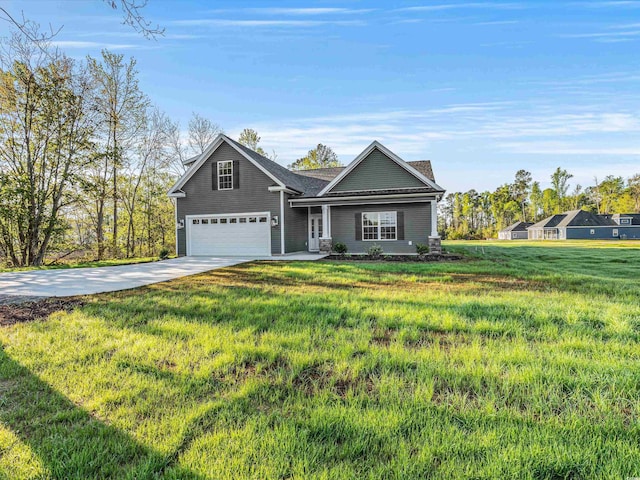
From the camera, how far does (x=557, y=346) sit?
3.38 m

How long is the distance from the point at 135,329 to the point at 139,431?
251 centimetres

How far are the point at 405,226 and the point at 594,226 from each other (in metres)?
51.8

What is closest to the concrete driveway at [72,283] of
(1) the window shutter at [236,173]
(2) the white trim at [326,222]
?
(1) the window shutter at [236,173]

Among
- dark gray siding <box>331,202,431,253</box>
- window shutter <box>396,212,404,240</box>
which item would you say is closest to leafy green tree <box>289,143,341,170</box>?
dark gray siding <box>331,202,431,253</box>

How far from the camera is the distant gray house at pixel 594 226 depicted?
48.9m

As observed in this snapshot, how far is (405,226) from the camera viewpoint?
15195mm

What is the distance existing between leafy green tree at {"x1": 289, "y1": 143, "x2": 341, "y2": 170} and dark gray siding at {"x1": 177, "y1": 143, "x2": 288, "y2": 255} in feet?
71.4

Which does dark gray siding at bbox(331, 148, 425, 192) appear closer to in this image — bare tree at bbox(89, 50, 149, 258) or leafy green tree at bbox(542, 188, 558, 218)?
bare tree at bbox(89, 50, 149, 258)

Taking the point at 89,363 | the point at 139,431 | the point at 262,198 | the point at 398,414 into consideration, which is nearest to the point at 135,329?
the point at 89,363

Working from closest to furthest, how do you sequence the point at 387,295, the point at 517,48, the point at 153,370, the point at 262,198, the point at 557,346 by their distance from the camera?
the point at 153,370
the point at 557,346
the point at 387,295
the point at 517,48
the point at 262,198

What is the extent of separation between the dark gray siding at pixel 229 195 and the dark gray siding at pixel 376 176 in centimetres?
339

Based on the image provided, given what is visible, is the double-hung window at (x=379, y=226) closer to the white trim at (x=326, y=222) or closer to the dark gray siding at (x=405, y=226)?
the dark gray siding at (x=405, y=226)

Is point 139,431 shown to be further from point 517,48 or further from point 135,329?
point 517,48

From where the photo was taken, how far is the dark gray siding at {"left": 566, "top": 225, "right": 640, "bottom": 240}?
4891cm
